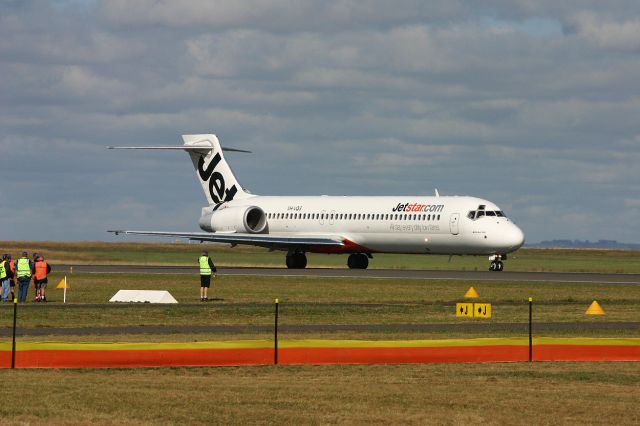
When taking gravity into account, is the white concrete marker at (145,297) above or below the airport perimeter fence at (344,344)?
above

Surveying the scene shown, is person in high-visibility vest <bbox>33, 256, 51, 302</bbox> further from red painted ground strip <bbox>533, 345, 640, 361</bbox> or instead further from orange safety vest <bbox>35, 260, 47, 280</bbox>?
red painted ground strip <bbox>533, 345, 640, 361</bbox>

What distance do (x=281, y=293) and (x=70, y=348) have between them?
2184cm

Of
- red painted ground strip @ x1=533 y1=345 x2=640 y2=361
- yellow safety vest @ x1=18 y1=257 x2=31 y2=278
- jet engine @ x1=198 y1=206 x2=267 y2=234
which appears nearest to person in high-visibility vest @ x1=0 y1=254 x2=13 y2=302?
yellow safety vest @ x1=18 y1=257 x2=31 y2=278

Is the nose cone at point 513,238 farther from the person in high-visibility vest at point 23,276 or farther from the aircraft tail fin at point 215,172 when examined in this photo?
the person in high-visibility vest at point 23,276

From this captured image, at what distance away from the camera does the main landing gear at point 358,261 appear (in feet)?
232

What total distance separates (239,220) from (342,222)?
22.3 ft

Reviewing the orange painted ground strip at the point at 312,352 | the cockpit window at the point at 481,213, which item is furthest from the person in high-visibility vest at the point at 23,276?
the cockpit window at the point at 481,213

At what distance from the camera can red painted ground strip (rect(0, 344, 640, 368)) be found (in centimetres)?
2430

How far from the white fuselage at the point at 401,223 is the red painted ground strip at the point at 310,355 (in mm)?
35466

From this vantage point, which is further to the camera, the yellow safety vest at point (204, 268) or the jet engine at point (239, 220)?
the jet engine at point (239, 220)

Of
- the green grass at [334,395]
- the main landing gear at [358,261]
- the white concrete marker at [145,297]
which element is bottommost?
the green grass at [334,395]

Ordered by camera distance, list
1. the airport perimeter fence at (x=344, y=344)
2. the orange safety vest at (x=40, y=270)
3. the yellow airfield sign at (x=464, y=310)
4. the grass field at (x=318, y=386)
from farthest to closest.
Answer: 1. the orange safety vest at (x=40, y=270)
2. the yellow airfield sign at (x=464, y=310)
3. the airport perimeter fence at (x=344, y=344)
4. the grass field at (x=318, y=386)

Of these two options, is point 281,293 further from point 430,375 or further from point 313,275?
point 430,375

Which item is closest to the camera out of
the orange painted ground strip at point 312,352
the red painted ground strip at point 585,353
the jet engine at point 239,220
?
the orange painted ground strip at point 312,352
